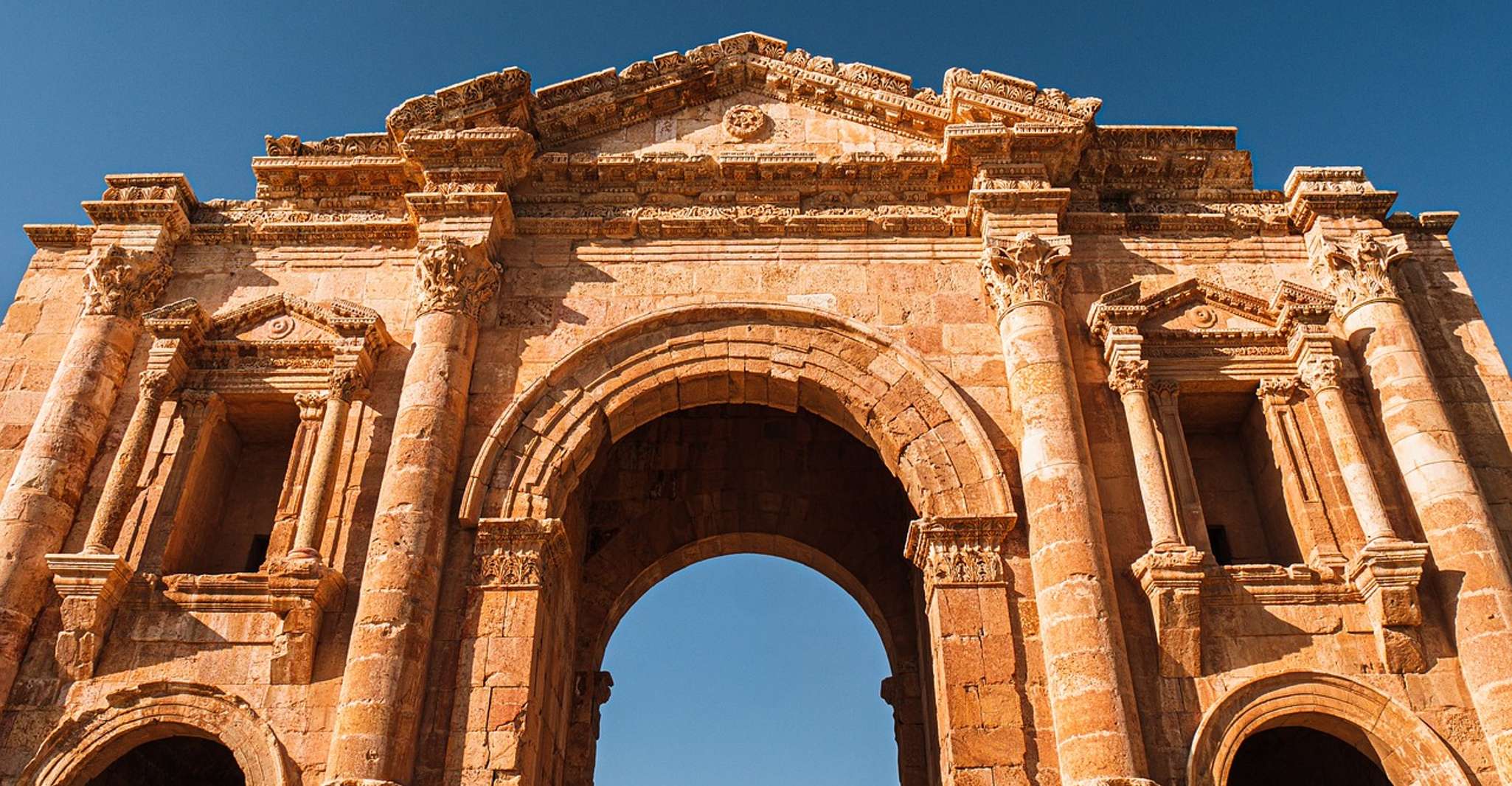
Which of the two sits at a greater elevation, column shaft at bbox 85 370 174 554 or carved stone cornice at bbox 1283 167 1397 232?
carved stone cornice at bbox 1283 167 1397 232

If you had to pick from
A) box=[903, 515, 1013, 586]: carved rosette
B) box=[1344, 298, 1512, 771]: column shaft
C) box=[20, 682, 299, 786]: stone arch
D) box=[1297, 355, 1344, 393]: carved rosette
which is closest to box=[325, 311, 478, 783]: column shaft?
A: box=[20, 682, 299, 786]: stone arch

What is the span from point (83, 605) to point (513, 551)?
13.0ft

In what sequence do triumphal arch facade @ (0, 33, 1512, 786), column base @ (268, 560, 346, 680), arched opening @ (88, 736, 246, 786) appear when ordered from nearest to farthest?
triumphal arch facade @ (0, 33, 1512, 786), column base @ (268, 560, 346, 680), arched opening @ (88, 736, 246, 786)

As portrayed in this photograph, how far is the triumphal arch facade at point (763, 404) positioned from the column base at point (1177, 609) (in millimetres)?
43

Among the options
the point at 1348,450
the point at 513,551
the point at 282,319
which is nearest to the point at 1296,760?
the point at 1348,450

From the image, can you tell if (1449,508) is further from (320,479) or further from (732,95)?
(320,479)

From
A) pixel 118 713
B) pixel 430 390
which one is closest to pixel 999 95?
pixel 430 390

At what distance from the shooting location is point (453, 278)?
11641 millimetres

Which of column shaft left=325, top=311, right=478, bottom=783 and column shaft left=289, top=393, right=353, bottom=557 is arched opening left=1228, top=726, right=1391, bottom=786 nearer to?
column shaft left=325, top=311, right=478, bottom=783

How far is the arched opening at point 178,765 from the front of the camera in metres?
12.0

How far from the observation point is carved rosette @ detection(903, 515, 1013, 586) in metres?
10.1

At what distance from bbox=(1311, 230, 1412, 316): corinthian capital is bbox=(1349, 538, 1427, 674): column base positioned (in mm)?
3074

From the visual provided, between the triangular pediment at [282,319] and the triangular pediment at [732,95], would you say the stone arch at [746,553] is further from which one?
the triangular pediment at [732,95]

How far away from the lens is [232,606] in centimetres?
1016
